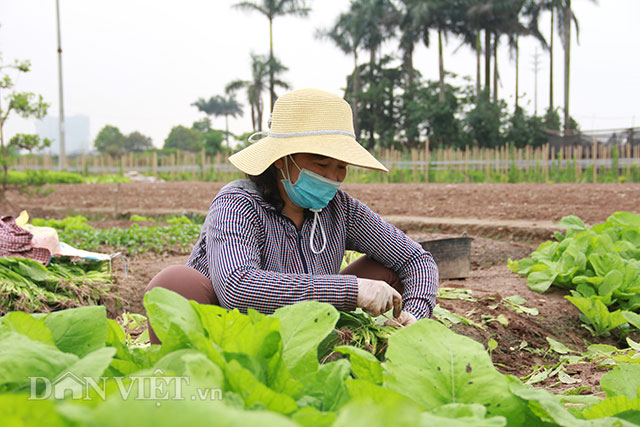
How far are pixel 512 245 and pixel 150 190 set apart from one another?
37.3 ft

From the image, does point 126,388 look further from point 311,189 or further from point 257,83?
point 257,83

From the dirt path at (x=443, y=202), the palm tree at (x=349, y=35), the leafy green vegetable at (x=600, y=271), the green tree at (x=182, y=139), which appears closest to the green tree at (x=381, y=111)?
the palm tree at (x=349, y=35)

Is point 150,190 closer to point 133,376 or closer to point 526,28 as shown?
point 133,376

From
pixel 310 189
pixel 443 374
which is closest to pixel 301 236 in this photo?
pixel 310 189

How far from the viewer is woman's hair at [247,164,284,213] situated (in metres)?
2.31

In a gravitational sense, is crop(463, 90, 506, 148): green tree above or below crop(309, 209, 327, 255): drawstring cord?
above

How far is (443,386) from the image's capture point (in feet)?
2.82

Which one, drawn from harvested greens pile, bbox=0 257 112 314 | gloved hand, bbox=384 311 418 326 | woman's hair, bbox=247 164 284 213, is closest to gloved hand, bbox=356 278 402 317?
gloved hand, bbox=384 311 418 326

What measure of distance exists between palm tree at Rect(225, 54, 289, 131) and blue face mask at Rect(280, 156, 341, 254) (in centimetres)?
3744

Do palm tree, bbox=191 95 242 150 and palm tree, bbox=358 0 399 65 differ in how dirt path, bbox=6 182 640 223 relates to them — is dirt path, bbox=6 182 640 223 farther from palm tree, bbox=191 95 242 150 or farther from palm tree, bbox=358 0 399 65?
palm tree, bbox=191 95 242 150

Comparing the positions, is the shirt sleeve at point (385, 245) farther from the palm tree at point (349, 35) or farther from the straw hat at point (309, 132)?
the palm tree at point (349, 35)

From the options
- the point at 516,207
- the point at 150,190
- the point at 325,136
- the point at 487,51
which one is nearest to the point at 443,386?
the point at 325,136

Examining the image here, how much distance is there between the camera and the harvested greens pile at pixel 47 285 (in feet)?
11.1

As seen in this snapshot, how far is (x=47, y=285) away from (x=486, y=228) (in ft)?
17.4
